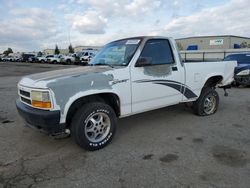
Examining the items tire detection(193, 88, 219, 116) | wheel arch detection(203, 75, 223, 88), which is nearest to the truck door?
tire detection(193, 88, 219, 116)

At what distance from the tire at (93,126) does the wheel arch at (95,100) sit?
0.13m

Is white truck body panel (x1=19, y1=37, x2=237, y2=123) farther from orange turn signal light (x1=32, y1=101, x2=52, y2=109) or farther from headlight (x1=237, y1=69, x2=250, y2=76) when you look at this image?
headlight (x1=237, y1=69, x2=250, y2=76)

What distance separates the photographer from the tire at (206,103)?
6.04 meters

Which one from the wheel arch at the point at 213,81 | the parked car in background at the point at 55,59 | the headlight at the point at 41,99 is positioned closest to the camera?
the headlight at the point at 41,99

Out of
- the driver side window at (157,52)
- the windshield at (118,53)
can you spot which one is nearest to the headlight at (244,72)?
the driver side window at (157,52)

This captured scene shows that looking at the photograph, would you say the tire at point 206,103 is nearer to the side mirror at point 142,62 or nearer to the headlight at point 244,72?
the side mirror at point 142,62

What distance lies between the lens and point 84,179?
3289mm

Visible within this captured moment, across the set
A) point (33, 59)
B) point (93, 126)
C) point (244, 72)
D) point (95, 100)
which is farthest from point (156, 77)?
point (33, 59)

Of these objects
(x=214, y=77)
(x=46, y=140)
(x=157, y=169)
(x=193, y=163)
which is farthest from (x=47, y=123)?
(x=214, y=77)

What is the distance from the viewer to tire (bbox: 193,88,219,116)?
6035mm

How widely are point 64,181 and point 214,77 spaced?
4719 millimetres

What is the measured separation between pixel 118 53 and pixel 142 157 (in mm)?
2132

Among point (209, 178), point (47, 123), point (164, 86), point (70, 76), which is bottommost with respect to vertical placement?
point (209, 178)

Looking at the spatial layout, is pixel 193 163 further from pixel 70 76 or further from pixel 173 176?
pixel 70 76
